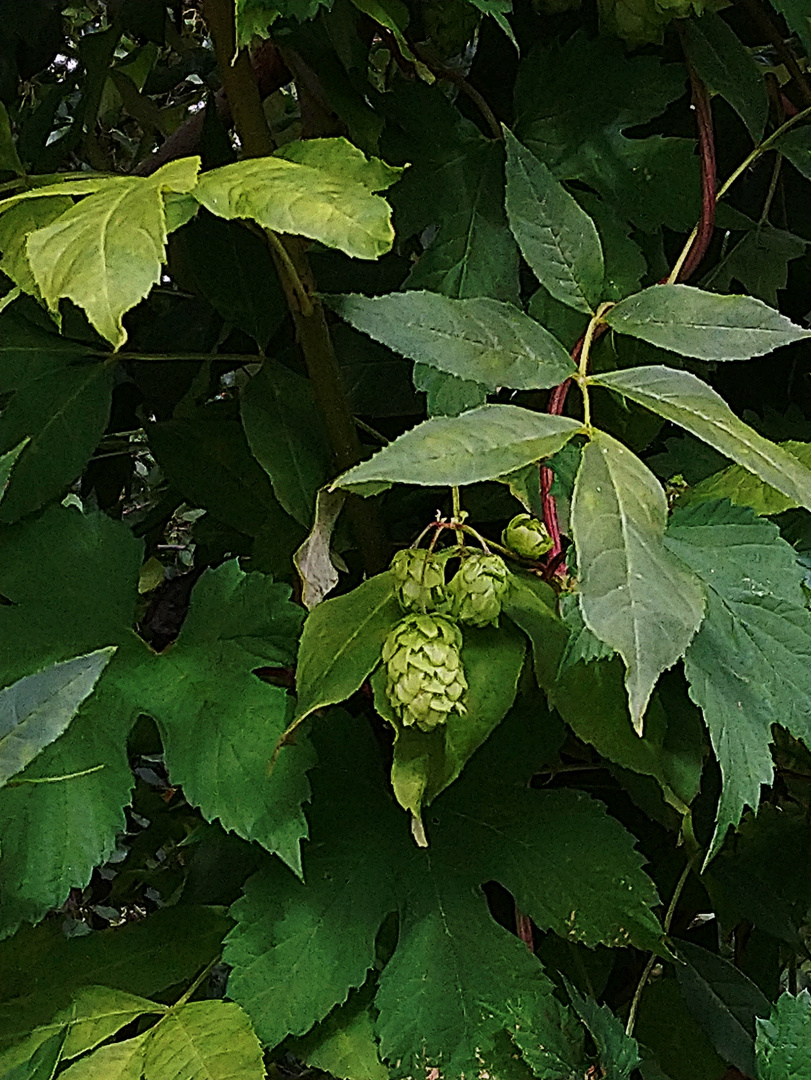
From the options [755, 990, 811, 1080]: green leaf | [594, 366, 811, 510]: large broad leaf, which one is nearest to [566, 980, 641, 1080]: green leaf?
[755, 990, 811, 1080]: green leaf

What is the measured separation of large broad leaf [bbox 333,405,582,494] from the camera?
37 centimetres

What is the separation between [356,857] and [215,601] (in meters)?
0.15

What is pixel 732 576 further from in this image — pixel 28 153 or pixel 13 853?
pixel 28 153

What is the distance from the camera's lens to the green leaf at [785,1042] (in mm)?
473

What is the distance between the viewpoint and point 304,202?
0.40m

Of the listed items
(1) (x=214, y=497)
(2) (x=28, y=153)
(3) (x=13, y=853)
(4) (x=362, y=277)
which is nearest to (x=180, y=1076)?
(3) (x=13, y=853)

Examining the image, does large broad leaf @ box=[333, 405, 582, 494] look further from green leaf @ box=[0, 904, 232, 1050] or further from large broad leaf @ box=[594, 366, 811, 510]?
green leaf @ box=[0, 904, 232, 1050]

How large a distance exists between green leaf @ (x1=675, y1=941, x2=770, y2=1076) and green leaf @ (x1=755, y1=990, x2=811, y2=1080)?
12 cm

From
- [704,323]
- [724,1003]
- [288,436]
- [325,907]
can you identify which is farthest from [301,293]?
[724,1003]

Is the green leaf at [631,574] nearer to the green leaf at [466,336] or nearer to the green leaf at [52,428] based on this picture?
the green leaf at [466,336]

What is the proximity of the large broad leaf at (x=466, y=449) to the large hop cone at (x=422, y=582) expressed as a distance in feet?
0.28

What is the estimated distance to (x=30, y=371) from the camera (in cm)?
64

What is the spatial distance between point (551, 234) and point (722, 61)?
183 millimetres

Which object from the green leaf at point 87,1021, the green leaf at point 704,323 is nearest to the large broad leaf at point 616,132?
the green leaf at point 704,323
